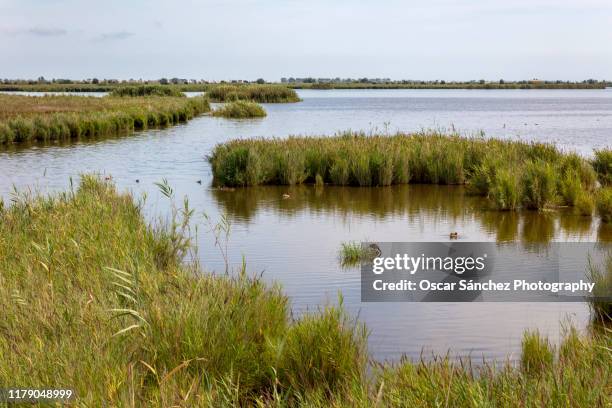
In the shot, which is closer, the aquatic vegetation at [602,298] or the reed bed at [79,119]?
the aquatic vegetation at [602,298]

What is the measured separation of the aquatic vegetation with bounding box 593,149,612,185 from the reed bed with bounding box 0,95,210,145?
25909 mm

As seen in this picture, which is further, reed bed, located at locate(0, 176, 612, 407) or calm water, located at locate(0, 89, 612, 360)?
calm water, located at locate(0, 89, 612, 360)

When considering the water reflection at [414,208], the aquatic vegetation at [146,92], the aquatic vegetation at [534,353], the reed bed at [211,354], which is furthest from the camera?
the aquatic vegetation at [146,92]

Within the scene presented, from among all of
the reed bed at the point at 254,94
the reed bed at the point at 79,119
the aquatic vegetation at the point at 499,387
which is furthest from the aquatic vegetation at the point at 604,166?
the reed bed at the point at 254,94

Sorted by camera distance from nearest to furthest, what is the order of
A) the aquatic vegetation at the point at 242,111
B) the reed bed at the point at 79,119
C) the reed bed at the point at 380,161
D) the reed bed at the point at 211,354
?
the reed bed at the point at 211,354
the reed bed at the point at 380,161
the reed bed at the point at 79,119
the aquatic vegetation at the point at 242,111

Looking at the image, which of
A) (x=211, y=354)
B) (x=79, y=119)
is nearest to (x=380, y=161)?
(x=211, y=354)

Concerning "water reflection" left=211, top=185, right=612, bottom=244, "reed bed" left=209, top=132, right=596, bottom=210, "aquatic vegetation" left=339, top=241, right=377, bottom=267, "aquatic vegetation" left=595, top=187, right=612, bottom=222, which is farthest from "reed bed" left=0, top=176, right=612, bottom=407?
"reed bed" left=209, top=132, right=596, bottom=210

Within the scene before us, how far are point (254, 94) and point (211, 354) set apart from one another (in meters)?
82.9

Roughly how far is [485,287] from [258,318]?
4.63 m

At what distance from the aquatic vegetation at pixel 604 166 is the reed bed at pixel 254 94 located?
64.1m

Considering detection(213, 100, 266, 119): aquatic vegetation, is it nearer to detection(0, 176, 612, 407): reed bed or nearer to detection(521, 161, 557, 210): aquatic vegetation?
detection(521, 161, 557, 210): aquatic vegetation

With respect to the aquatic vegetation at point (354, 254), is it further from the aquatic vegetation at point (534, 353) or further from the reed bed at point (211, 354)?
the aquatic vegetation at point (534, 353)

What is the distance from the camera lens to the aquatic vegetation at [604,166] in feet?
59.9

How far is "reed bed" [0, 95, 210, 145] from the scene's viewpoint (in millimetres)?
34406
